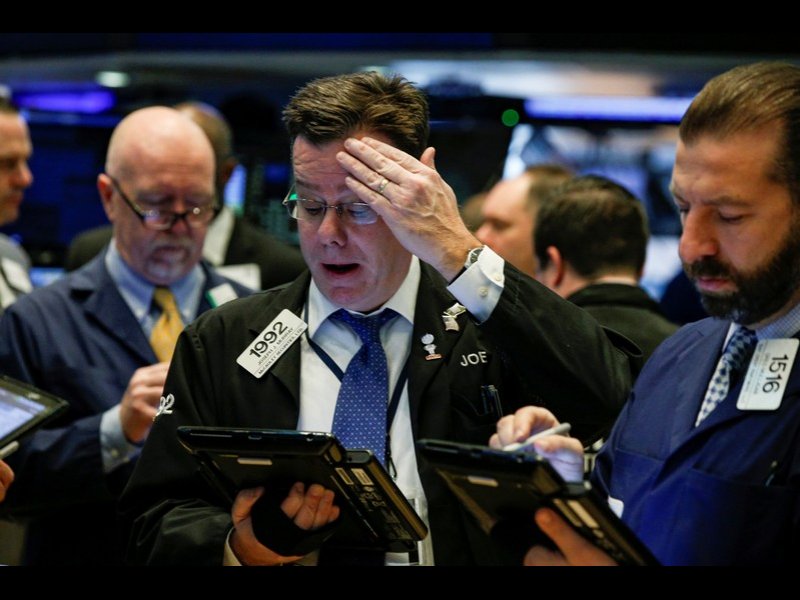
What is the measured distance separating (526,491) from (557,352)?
47cm

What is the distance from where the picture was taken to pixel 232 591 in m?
2.00

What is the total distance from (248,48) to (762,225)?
5.35 m

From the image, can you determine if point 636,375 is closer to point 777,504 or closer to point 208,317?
point 777,504

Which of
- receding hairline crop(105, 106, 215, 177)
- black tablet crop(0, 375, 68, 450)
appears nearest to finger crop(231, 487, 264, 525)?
black tablet crop(0, 375, 68, 450)

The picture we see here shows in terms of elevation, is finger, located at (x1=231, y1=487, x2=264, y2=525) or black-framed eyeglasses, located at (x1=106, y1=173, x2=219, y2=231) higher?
black-framed eyeglasses, located at (x1=106, y1=173, x2=219, y2=231)

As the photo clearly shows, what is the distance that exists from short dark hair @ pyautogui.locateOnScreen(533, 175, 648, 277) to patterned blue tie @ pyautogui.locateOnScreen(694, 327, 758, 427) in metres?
1.59

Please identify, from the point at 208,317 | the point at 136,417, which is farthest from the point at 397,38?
the point at 208,317

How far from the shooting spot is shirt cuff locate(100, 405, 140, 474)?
348 cm

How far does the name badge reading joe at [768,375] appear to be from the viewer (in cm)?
216

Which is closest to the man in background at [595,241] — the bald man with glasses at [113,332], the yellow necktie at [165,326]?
the bald man with glasses at [113,332]

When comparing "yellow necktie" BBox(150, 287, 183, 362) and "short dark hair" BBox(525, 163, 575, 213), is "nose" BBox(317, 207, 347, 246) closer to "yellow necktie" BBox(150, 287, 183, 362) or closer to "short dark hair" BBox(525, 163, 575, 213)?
"yellow necktie" BBox(150, 287, 183, 362)

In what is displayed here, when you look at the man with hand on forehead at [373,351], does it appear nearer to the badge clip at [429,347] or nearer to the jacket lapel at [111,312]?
the badge clip at [429,347]

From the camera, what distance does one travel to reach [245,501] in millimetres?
2375

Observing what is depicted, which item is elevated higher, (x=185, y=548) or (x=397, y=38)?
(x=397, y=38)
